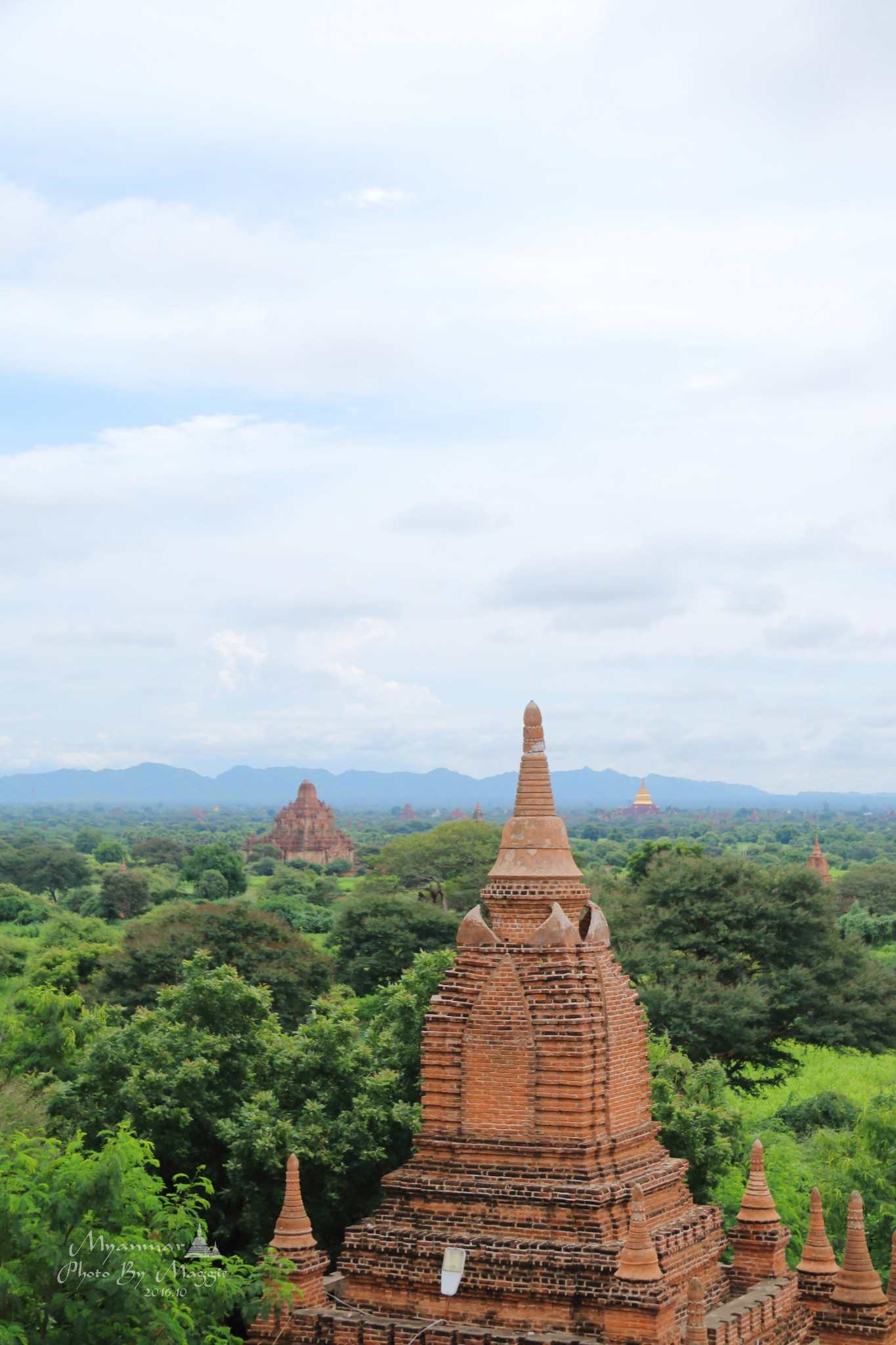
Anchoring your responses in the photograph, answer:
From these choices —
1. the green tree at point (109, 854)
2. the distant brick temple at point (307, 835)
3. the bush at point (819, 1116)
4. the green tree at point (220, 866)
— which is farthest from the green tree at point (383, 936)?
the distant brick temple at point (307, 835)

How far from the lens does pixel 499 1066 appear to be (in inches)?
734

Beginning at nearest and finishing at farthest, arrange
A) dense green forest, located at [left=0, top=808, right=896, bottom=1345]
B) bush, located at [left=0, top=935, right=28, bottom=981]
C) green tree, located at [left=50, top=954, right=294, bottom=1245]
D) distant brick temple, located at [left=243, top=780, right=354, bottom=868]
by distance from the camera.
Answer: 1. dense green forest, located at [left=0, top=808, right=896, bottom=1345]
2. green tree, located at [left=50, top=954, right=294, bottom=1245]
3. bush, located at [left=0, top=935, right=28, bottom=981]
4. distant brick temple, located at [left=243, top=780, right=354, bottom=868]

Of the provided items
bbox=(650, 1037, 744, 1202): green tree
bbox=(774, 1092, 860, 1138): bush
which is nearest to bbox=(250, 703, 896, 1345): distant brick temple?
bbox=(650, 1037, 744, 1202): green tree

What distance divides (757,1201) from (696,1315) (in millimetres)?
3300

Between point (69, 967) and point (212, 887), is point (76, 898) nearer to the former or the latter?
point (212, 887)

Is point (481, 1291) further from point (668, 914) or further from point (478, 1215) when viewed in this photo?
point (668, 914)

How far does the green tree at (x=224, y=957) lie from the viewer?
48.9m

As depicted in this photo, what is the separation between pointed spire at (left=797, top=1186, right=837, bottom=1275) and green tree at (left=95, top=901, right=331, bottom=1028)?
93.6ft

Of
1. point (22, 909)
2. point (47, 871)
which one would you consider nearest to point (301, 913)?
point (22, 909)

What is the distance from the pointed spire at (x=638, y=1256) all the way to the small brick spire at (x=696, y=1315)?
31.5 inches

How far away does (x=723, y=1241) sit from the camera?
768 inches

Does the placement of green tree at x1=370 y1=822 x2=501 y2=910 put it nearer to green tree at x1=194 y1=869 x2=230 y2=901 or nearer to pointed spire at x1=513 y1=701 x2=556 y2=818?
green tree at x1=194 y1=869 x2=230 y2=901

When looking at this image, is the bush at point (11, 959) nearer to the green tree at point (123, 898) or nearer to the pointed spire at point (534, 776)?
the green tree at point (123, 898)

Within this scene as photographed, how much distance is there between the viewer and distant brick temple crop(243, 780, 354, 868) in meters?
174
